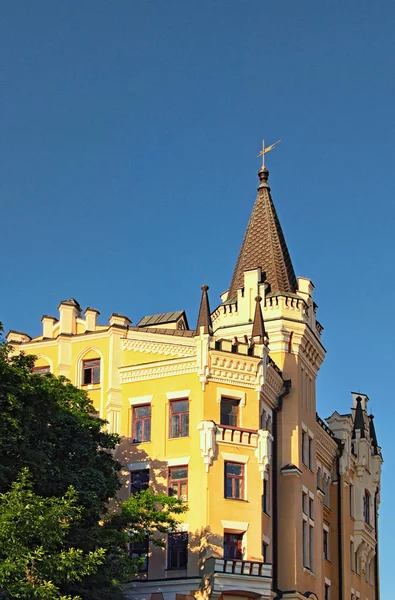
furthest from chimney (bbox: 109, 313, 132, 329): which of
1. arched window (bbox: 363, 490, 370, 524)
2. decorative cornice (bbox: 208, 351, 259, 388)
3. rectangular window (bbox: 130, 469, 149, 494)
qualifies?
arched window (bbox: 363, 490, 370, 524)

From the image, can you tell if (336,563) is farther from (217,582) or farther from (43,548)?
(43,548)

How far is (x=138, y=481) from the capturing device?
46562mm

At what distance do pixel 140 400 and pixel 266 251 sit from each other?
1173 centimetres

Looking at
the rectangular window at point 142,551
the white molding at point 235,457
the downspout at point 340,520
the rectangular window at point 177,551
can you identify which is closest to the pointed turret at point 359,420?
the downspout at point 340,520

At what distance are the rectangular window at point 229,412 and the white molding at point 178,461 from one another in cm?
218

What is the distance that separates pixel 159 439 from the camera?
153 ft

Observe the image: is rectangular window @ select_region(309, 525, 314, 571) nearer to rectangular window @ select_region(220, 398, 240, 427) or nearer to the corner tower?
the corner tower

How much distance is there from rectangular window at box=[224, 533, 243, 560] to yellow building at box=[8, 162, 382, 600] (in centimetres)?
5

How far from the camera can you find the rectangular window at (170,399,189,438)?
152ft

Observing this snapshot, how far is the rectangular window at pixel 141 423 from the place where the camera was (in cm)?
4738

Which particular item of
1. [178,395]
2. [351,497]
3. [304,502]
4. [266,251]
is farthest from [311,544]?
[266,251]

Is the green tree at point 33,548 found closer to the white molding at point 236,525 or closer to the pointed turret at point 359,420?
the white molding at point 236,525

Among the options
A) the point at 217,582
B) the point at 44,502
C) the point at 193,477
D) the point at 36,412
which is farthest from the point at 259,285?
the point at 44,502

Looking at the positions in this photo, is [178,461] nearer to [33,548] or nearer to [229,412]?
[229,412]
